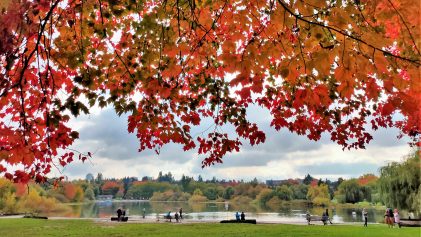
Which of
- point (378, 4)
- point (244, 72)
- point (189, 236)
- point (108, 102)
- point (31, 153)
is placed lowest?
point (189, 236)

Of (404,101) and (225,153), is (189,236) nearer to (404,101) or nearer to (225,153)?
(225,153)

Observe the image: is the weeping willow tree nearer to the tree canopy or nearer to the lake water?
the lake water

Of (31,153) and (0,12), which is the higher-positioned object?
(0,12)

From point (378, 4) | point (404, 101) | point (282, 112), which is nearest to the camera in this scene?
point (404, 101)

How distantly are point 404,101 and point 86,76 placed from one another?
18.9ft

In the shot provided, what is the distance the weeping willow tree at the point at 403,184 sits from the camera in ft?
96.1

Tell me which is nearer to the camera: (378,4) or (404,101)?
(404,101)

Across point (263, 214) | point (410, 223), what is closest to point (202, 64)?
point (410, 223)

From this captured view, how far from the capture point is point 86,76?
7555 millimetres

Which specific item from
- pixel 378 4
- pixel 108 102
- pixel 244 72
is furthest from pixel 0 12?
pixel 378 4

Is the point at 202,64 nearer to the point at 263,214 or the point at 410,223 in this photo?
the point at 410,223

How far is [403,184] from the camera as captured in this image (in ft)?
99.1

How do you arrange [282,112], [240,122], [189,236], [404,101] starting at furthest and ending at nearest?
[189,236]
[282,112]
[240,122]
[404,101]

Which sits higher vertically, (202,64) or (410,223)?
(202,64)
